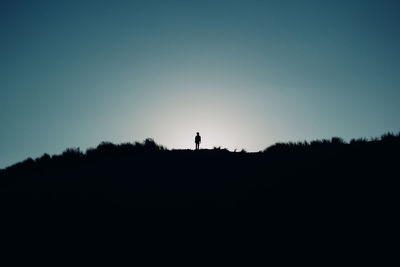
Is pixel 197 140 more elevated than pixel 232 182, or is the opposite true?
pixel 197 140

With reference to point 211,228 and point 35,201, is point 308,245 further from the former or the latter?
point 35,201

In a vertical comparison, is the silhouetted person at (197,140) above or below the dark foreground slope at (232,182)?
above

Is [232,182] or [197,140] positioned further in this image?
[197,140]

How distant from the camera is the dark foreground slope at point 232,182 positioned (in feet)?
41.5

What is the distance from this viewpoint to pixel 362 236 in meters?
10.2

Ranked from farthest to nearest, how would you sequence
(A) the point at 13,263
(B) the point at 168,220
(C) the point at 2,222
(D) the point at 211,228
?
1. (C) the point at 2,222
2. (B) the point at 168,220
3. (D) the point at 211,228
4. (A) the point at 13,263

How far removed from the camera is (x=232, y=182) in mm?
15477

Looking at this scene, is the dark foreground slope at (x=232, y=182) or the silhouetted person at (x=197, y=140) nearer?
the dark foreground slope at (x=232, y=182)

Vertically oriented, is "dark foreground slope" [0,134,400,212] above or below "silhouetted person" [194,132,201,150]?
below

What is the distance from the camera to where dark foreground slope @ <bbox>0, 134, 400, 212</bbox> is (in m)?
12.6

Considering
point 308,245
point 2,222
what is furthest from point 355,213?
point 2,222

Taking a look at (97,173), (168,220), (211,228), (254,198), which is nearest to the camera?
(211,228)

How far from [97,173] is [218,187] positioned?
29.7 ft

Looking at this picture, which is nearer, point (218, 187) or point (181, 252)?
point (181, 252)
